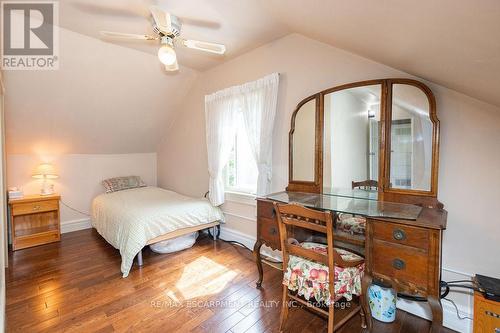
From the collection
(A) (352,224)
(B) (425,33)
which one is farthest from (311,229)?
(B) (425,33)

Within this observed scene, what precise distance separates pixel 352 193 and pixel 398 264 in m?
0.75

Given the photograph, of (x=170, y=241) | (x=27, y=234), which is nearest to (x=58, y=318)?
(x=170, y=241)

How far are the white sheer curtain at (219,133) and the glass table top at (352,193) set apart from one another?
4.75ft

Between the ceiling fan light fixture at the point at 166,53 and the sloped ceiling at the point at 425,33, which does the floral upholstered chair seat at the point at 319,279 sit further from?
the ceiling fan light fixture at the point at 166,53

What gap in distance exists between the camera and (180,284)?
219 cm

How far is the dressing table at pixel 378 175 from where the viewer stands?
1.33 m

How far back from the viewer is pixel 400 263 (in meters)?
1.37

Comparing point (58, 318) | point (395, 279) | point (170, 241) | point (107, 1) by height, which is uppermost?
point (107, 1)

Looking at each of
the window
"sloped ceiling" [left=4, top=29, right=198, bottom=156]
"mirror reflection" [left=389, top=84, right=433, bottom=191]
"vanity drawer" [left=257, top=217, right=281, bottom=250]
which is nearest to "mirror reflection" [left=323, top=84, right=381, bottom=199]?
"mirror reflection" [left=389, top=84, right=433, bottom=191]

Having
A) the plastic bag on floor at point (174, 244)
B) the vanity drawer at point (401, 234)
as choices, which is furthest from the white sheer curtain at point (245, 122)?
the vanity drawer at point (401, 234)

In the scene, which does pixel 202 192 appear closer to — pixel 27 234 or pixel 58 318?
pixel 58 318

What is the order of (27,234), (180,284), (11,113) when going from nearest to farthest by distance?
(180,284) < (11,113) < (27,234)

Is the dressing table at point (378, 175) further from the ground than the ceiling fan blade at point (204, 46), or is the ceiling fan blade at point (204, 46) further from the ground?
the ceiling fan blade at point (204, 46)

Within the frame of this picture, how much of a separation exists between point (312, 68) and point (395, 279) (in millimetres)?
1940
